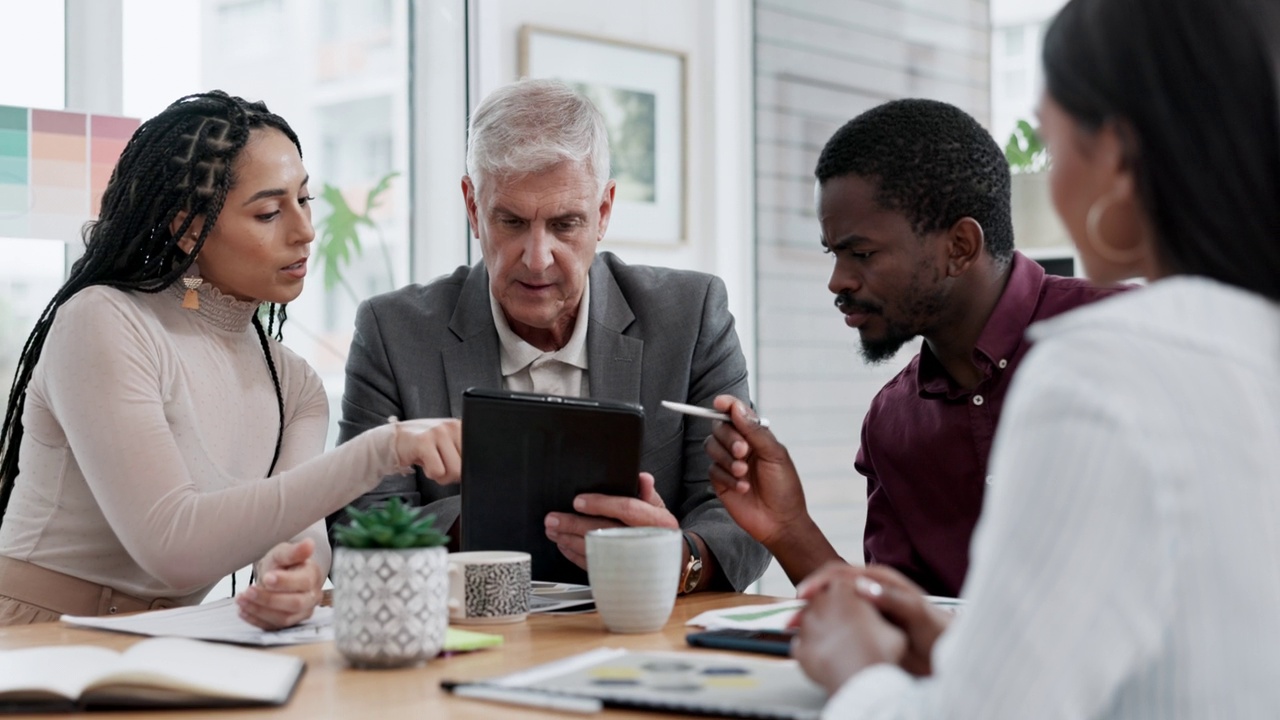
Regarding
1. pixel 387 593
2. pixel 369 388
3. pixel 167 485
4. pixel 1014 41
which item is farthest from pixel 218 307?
pixel 1014 41

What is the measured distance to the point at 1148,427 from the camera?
0.63m

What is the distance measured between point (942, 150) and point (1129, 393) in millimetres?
1211

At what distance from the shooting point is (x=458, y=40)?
3348mm

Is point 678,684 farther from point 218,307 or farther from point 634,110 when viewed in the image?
point 634,110

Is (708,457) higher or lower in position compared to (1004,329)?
lower

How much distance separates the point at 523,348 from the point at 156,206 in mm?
607

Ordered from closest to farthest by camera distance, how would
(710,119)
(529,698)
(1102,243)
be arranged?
(1102,243) → (529,698) → (710,119)

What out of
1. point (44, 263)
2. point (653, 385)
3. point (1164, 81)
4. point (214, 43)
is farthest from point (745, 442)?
point (214, 43)

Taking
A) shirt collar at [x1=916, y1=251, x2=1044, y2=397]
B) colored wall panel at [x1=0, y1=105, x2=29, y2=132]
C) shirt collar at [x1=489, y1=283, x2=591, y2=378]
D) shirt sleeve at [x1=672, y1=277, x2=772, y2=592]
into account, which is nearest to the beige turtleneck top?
shirt collar at [x1=489, y1=283, x2=591, y2=378]

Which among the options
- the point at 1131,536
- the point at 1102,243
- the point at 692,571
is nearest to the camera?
the point at 1131,536

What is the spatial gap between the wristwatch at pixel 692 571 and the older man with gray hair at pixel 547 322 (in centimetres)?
14

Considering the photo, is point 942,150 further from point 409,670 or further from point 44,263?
point 44,263

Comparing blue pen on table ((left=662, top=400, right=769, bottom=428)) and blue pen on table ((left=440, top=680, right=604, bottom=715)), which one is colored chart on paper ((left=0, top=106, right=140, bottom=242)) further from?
blue pen on table ((left=440, top=680, right=604, bottom=715))

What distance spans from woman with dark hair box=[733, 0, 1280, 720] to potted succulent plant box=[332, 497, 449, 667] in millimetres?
458
